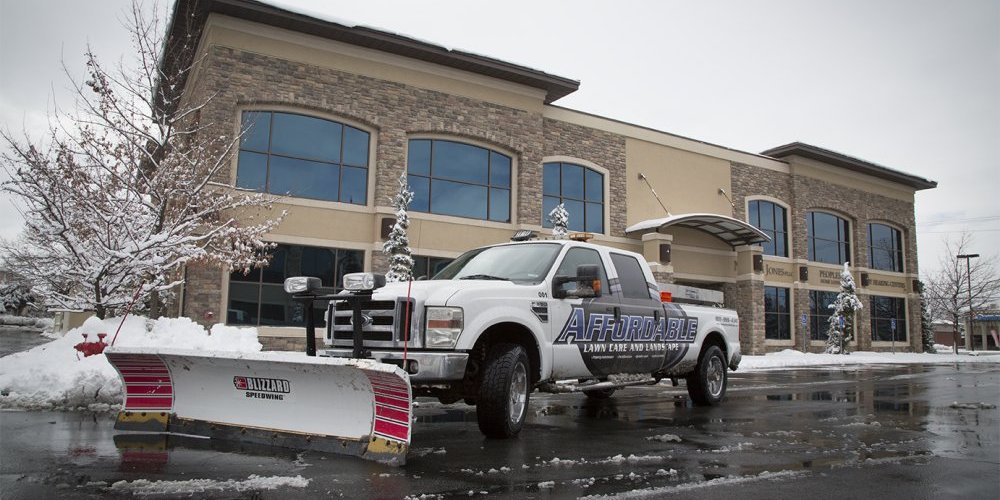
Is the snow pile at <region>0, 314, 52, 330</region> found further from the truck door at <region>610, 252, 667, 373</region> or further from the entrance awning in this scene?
the truck door at <region>610, 252, 667, 373</region>

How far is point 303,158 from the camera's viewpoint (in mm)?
19922

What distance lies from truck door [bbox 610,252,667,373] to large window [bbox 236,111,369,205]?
41.6ft

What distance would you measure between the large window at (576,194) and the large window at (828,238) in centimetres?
1310

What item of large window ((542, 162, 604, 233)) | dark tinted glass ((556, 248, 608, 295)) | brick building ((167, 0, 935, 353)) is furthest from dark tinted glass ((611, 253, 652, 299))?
large window ((542, 162, 604, 233))

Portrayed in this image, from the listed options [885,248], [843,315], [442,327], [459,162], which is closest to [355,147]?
[459,162]

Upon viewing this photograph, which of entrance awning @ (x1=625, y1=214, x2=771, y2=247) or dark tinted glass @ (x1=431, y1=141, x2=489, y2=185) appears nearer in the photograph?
dark tinted glass @ (x1=431, y1=141, x2=489, y2=185)

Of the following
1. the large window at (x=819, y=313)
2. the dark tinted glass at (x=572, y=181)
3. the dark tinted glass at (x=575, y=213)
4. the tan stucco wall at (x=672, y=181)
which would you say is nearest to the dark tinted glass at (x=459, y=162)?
the dark tinted glass at (x=572, y=181)

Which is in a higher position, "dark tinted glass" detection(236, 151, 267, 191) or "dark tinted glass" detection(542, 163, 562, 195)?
"dark tinted glass" detection(542, 163, 562, 195)

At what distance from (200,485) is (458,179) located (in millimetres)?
18595

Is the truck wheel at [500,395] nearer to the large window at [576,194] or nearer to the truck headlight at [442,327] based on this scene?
the truck headlight at [442,327]

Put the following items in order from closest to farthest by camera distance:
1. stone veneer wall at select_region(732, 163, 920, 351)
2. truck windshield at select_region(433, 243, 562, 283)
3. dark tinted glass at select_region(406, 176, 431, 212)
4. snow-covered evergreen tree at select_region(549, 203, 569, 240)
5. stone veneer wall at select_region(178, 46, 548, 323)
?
truck windshield at select_region(433, 243, 562, 283)
stone veneer wall at select_region(178, 46, 548, 323)
dark tinted glass at select_region(406, 176, 431, 212)
snow-covered evergreen tree at select_region(549, 203, 569, 240)
stone veneer wall at select_region(732, 163, 920, 351)

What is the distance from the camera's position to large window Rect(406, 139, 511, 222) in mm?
21828

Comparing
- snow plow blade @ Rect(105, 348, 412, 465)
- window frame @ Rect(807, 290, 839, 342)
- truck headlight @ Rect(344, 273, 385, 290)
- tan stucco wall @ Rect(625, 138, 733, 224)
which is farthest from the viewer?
window frame @ Rect(807, 290, 839, 342)

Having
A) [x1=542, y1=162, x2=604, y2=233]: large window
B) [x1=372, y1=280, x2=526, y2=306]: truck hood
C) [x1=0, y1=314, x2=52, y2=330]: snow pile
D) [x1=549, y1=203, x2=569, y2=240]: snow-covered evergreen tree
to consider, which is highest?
[x1=542, y1=162, x2=604, y2=233]: large window
